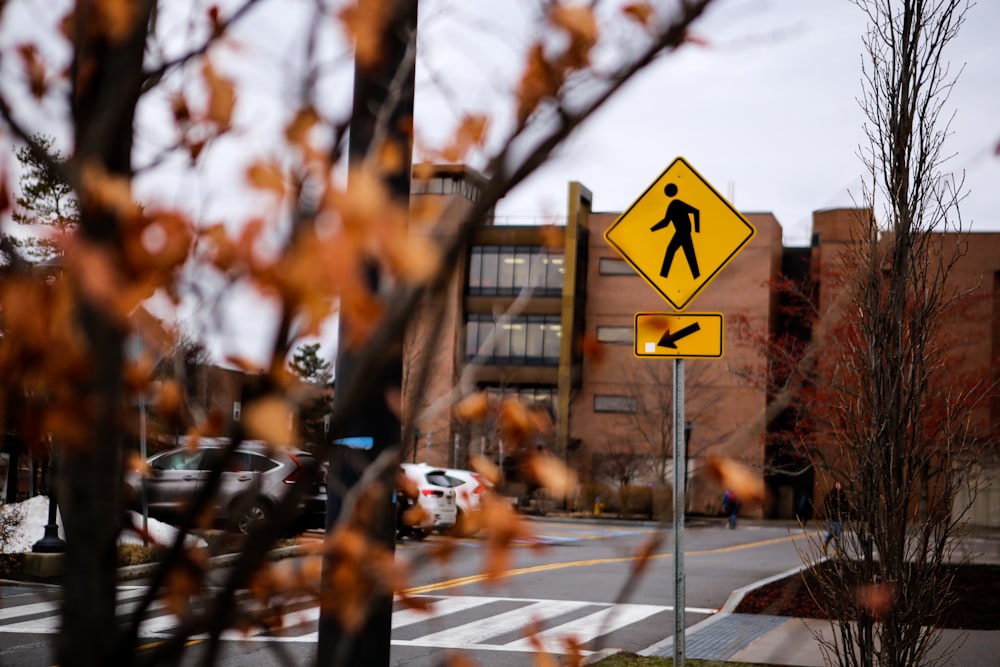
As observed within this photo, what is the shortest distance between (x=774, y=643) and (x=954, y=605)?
12.0ft

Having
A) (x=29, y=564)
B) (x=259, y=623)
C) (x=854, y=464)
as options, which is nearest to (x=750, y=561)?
(x=29, y=564)

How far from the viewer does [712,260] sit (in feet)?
22.1

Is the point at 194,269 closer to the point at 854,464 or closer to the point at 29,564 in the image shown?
the point at 854,464

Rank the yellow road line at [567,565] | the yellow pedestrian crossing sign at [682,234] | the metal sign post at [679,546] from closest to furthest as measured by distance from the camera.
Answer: the metal sign post at [679,546], the yellow pedestrian crossing sign at [682,234], the yellow road line at [567,565]

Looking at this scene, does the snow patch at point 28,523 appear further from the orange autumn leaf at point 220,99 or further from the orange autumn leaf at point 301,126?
the orange autumn leaf at point 301,126

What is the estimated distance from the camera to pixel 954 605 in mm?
12859

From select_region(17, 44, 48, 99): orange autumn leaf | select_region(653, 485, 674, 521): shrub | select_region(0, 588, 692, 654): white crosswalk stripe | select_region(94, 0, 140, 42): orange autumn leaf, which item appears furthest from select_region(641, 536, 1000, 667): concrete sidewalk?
select_region(94, 0, 140, 42): orange autumn leaf

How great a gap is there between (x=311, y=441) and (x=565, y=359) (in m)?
53.4

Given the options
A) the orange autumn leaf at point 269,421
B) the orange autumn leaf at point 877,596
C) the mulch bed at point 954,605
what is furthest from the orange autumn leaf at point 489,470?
the mulch bed at point 954,605

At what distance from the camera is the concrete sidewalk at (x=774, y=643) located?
9.55m

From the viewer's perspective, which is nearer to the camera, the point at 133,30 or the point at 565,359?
the point at 133,30

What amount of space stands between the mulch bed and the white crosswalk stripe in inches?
37.2

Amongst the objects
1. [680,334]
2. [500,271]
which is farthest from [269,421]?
[500,271]

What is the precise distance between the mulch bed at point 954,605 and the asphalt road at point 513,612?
0.64m
